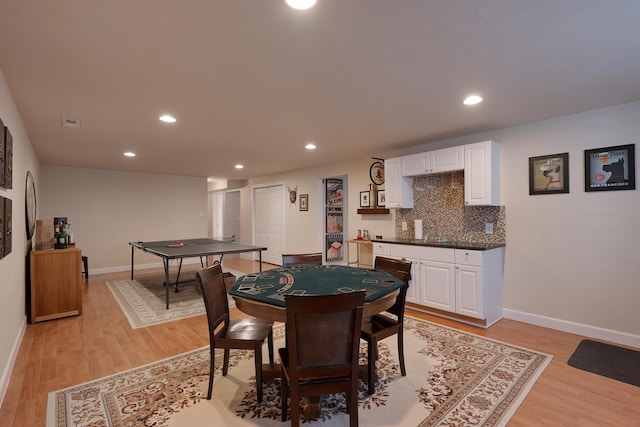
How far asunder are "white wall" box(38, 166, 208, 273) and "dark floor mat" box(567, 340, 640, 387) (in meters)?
7.86

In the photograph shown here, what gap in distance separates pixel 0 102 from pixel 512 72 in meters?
3.72

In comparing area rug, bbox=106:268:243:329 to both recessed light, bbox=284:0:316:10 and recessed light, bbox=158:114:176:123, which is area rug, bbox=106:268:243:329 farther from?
recessed light, bbox=284:0:316:10

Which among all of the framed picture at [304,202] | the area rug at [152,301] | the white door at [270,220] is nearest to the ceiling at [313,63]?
the area rug at [152,301]

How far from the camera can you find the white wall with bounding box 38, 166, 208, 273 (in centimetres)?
643

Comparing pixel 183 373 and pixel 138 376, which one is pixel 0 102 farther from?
pixel 183 373

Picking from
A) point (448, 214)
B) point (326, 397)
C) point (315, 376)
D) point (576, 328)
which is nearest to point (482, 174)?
point (448, 214)

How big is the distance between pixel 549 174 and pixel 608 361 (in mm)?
1880

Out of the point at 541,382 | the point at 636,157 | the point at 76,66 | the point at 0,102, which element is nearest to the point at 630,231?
the point at 636,157

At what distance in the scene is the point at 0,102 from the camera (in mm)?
2193

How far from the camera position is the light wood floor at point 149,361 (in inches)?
77.1

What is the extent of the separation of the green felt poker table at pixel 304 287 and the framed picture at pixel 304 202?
12.8 feet

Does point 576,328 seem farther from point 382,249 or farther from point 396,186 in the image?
point 396,186

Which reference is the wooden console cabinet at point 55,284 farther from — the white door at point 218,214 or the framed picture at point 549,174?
the white door at point 218,214

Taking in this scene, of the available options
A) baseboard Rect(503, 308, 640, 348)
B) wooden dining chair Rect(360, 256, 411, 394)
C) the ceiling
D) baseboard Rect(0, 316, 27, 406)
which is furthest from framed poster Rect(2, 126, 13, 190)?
baseboard Rect(503, 308, 640, 348)
